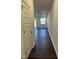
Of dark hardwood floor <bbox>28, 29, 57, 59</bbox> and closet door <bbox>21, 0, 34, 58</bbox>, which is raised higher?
closet door <bbox>21, 0, 34, 58</bbox>

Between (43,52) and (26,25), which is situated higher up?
(26,25)

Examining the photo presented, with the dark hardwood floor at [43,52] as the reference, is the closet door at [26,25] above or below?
above

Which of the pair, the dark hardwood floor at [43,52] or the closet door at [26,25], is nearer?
the closet door at [26,25]

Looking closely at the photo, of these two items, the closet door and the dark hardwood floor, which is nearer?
the closet door

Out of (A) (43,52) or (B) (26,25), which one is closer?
(B) (26,25)
